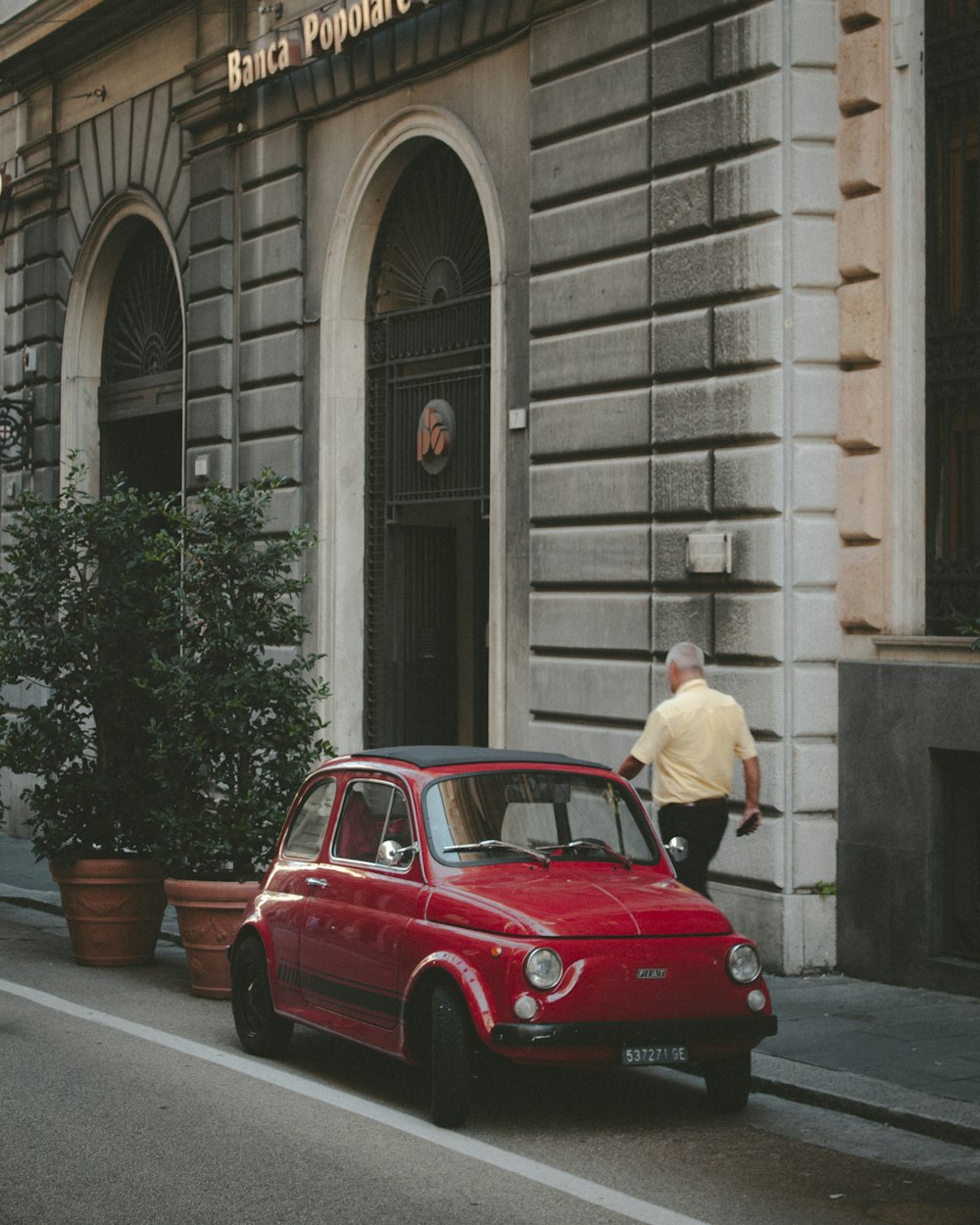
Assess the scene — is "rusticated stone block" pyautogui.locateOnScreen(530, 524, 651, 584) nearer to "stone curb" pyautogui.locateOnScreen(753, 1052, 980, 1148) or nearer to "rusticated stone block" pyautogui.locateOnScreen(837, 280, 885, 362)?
"rusticated stone block" pyautogui.locateOnScreen(837, 280, 885, 362)

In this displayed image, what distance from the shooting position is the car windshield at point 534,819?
8.06m

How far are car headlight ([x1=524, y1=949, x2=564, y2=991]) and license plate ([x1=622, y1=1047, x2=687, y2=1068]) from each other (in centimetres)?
40

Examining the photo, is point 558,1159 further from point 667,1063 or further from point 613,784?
point 613,784

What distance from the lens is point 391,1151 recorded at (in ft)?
23.0

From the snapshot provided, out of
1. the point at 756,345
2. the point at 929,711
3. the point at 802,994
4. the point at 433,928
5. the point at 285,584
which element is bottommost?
the point at 802,994

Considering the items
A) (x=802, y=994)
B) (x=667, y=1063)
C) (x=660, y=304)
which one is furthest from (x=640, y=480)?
(x=667, y=1063)

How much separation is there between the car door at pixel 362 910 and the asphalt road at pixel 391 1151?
1.30 feet

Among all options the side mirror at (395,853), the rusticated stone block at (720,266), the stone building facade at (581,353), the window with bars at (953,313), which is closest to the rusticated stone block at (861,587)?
the stone building facade at (581,353)

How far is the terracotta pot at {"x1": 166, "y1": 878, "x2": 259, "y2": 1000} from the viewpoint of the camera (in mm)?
10641

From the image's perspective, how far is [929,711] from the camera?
1071 cm

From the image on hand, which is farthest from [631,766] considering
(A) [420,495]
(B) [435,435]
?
Answer: (A) [420,495]

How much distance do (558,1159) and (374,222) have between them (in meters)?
10.8

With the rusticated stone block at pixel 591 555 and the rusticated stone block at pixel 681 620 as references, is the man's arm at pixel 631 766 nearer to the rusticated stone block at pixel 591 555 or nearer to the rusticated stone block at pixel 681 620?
the rusticated stone block at pixel 681 620

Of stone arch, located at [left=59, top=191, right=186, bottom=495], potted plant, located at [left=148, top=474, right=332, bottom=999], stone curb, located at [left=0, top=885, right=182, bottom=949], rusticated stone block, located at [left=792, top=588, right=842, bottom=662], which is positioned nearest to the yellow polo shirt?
rusticated stone block, located at [left=792, top=588, right=842, bottom=662]
